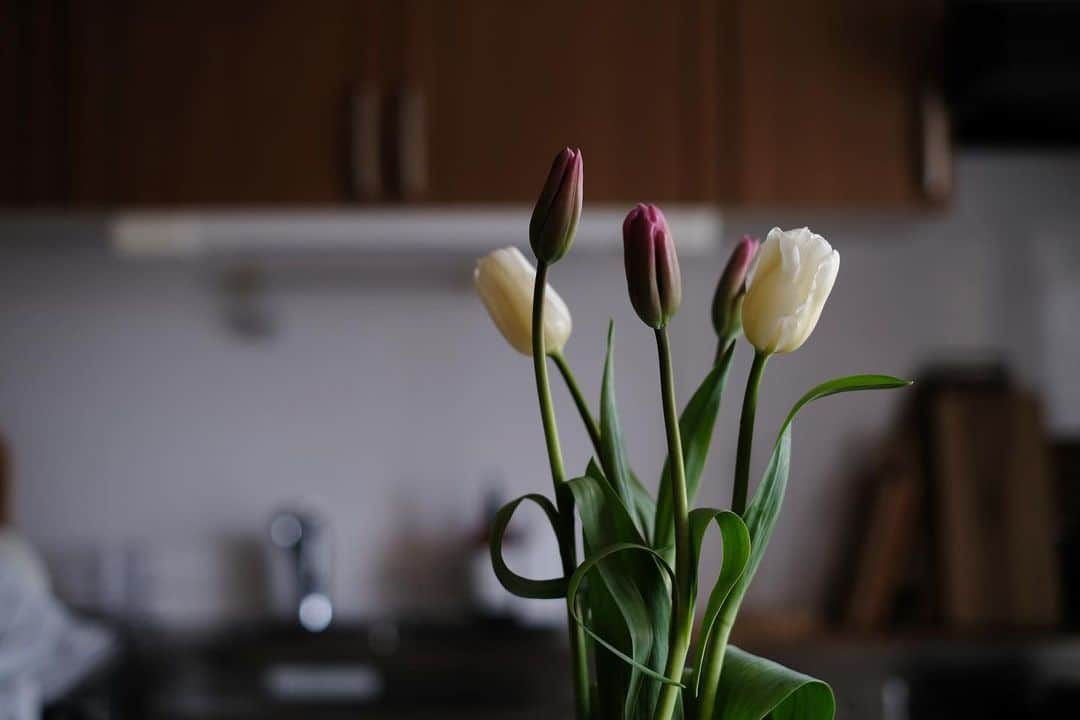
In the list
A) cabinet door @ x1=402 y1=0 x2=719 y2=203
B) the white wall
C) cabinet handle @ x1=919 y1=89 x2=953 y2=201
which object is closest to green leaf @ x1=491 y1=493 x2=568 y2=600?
cabinet door @ x1=402 y1=0 x2=719 y2=203

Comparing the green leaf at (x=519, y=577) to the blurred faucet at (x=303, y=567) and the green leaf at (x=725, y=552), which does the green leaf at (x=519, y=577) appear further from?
the blurred faucet at (x=303, y=567)

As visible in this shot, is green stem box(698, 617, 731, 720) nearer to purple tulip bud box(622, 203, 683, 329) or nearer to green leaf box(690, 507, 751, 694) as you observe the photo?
green leaf box(690, 507, 751, 694)

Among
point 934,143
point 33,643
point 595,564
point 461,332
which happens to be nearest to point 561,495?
point 595,564

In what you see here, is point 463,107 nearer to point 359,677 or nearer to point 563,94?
point 563,94

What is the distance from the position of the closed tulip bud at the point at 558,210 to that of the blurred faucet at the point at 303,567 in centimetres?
171

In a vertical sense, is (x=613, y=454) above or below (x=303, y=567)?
above

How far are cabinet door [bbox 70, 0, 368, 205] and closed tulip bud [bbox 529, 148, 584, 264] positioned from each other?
1.48 m

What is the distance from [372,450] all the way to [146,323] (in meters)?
0.51

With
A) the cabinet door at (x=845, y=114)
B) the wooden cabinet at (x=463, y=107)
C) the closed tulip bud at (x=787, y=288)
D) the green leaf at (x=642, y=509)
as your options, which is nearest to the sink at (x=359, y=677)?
the wooden cabinet at (x=463, y=107)

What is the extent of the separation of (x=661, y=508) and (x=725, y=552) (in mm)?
71

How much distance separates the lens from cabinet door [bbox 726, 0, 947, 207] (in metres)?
2.08

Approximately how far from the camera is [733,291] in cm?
73

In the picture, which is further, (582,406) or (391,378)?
(391,378)

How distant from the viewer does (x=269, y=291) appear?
240 cm
